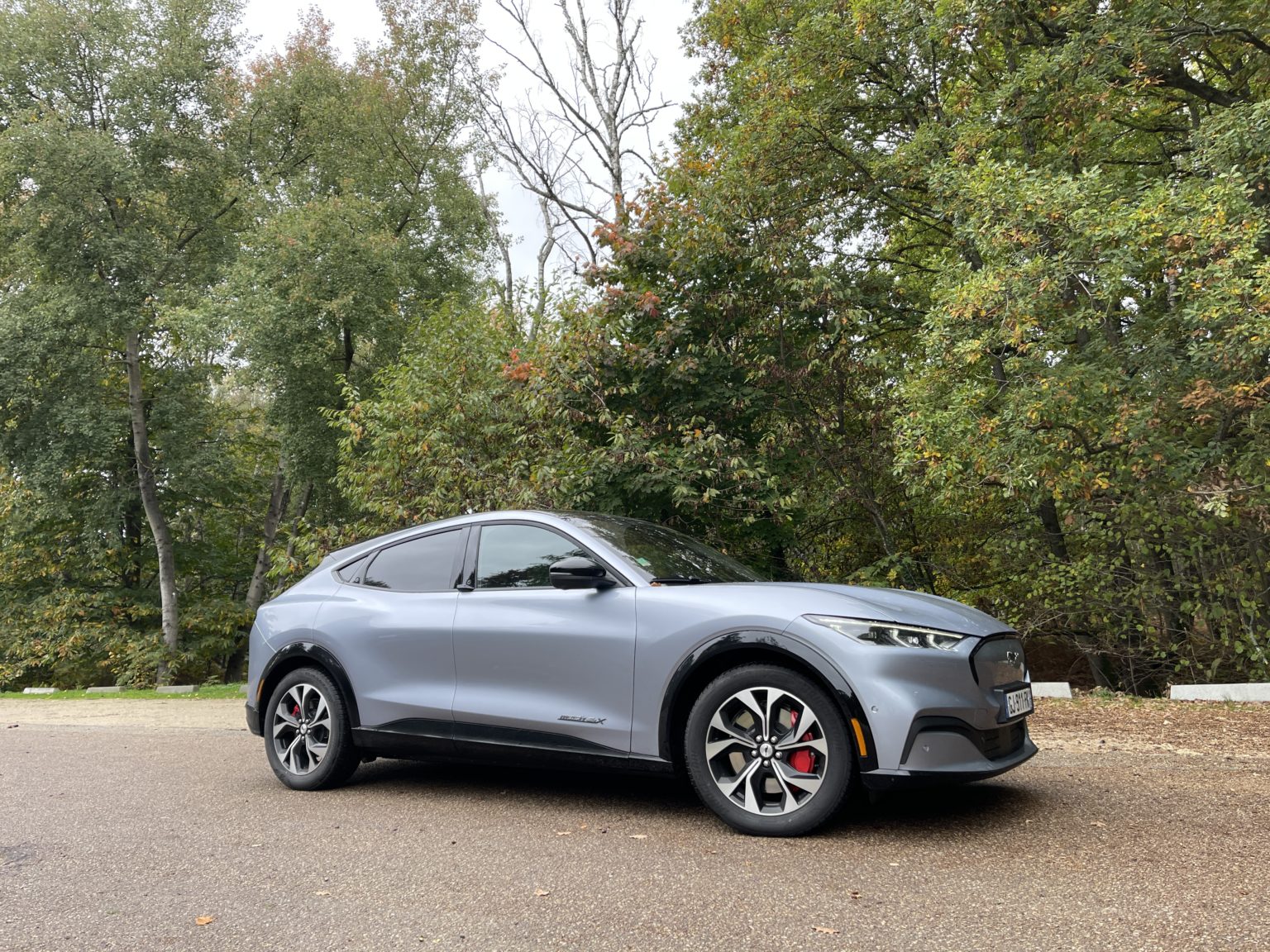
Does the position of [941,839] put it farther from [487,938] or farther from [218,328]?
[218,328]

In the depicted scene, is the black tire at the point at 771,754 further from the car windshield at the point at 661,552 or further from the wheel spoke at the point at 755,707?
the car windshield at the point at 661,552

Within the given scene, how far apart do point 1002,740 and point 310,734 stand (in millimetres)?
3962

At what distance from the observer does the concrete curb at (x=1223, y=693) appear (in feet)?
26.6

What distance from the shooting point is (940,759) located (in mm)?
4004

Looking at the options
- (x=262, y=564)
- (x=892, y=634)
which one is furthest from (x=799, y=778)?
(x=262, y=564)

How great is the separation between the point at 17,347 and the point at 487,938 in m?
23.9

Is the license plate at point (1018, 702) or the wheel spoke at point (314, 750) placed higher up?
the license plate at point (1018, 702)

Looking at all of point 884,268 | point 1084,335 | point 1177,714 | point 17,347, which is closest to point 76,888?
point 1177,714

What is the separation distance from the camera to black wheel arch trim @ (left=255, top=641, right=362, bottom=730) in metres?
5.58

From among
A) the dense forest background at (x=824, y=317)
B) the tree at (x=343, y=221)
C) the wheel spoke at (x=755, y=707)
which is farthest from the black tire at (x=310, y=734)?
the tree at (x=343, y=221)

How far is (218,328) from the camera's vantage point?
20422 mm

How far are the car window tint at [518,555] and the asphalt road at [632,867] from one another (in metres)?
1.23

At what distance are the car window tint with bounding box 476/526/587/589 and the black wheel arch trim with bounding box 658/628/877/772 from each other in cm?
98

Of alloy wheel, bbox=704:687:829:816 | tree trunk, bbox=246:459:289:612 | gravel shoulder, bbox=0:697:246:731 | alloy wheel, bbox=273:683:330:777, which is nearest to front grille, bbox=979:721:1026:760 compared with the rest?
alloy wheel, bbox=704:687:829:816
